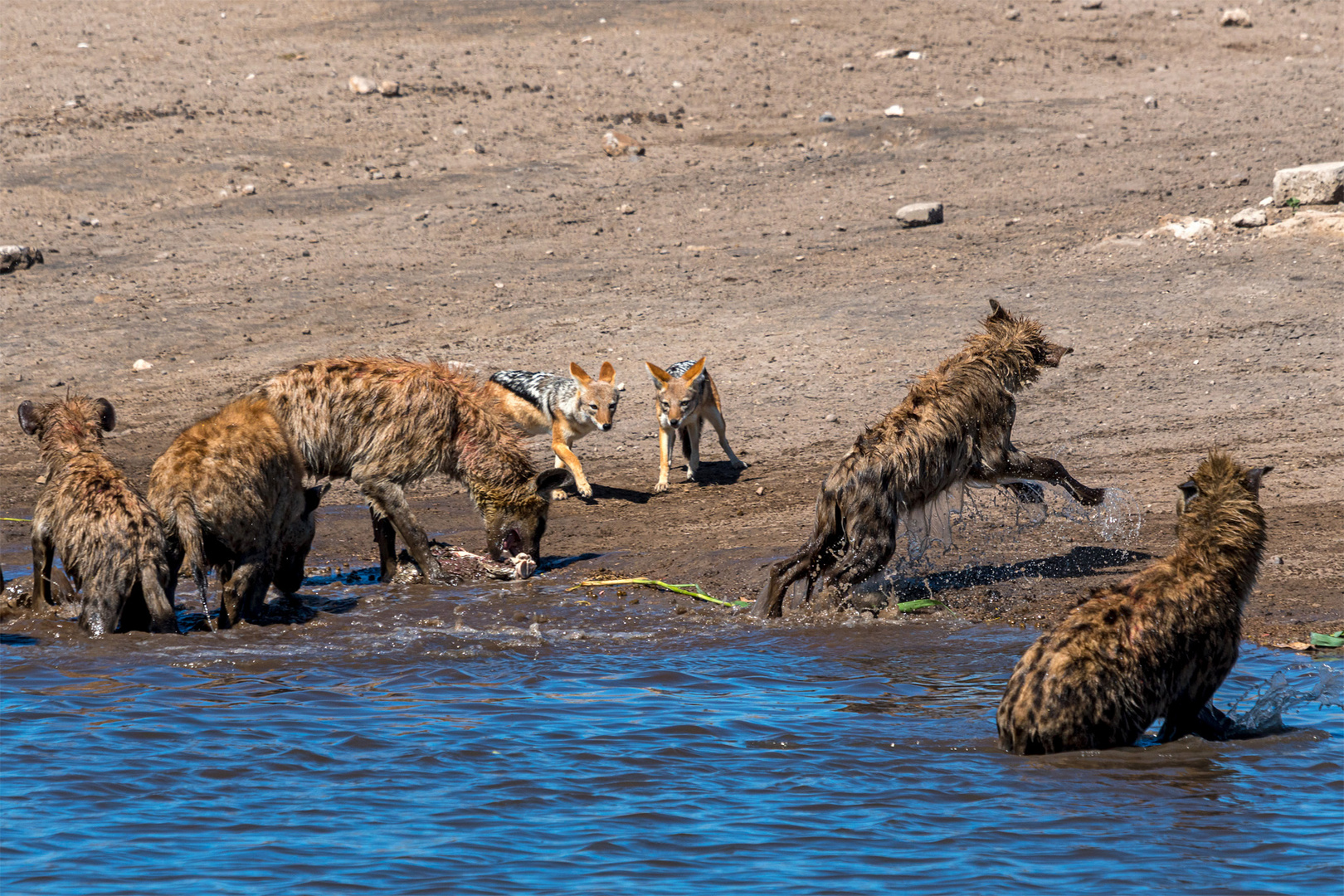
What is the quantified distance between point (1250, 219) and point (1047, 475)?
312 inches

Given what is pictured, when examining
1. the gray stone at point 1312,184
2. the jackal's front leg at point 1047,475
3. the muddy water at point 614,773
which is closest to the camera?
the muddy water at point 614,773

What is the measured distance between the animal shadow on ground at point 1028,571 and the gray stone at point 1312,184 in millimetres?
8024

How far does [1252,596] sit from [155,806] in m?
6.34

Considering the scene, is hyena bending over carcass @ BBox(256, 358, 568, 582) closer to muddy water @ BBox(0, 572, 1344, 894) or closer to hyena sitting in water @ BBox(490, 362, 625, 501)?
muddy water @ BBox(0, 572, 1344, 894)

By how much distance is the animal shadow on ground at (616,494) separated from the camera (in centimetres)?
1292

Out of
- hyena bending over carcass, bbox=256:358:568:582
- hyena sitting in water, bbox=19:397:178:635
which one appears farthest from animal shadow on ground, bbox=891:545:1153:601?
hyena sitting in water, bbox=19:397:178:635

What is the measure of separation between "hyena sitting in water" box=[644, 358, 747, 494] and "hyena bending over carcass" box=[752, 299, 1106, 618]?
3.45 meters

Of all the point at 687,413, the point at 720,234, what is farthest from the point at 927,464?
the point at 720,234

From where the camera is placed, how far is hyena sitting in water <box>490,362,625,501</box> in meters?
13.2

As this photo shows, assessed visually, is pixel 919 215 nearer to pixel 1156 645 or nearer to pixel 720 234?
pixel 720 234

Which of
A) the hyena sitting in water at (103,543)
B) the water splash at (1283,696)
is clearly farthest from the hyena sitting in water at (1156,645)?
the hyena sitting in water at (103,543)

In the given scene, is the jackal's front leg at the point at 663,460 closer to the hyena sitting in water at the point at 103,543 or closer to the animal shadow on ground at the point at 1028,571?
the animal shadow on ground at the point at 1028,571

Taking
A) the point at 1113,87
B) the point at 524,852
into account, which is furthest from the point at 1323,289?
the point at 524,852

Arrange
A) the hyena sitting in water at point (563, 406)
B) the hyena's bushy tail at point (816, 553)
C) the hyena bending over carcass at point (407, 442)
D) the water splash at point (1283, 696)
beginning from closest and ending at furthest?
the water splash at point (1283, 696) → the hyena's bushy tail at point (816, 553) → the hyena bending over carcass at point (407, 442) → the hyena sitting in water at point (563, 406)
